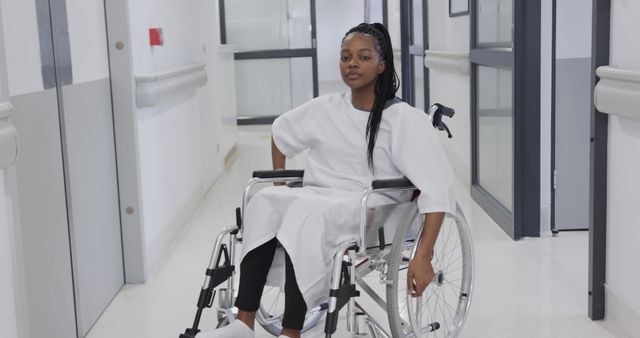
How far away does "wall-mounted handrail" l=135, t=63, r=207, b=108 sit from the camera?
3518mm

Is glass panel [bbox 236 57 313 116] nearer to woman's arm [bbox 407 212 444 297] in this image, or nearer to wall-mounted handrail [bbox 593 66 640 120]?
wall-mounted handrail [bbox 593 66 640 120]

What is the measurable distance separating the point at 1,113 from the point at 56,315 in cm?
87

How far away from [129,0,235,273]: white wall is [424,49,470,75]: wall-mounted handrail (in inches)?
69.4

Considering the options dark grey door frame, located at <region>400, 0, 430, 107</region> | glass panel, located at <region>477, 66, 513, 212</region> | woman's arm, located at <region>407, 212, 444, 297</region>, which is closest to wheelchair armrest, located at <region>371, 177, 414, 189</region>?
woman's arm, located at <region>407, 212, 444, 297</region>

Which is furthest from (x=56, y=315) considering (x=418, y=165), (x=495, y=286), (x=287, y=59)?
(x=287, y=59)

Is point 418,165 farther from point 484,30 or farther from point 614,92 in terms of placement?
point 484,30

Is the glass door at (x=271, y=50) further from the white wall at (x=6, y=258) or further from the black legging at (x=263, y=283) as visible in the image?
the white wall at (x=6, y=258)

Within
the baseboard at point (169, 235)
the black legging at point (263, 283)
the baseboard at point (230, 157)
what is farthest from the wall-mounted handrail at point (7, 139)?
the baseboard at point (230, 157)

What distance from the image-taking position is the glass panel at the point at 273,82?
9992 mm

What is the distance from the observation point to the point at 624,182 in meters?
2.74

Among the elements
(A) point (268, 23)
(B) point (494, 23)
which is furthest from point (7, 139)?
(A) point (268, 23)

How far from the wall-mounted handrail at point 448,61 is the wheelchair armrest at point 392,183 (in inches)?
122

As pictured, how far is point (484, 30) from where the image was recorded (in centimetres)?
483

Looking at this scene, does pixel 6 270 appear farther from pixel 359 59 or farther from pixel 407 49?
pixel 407 49
